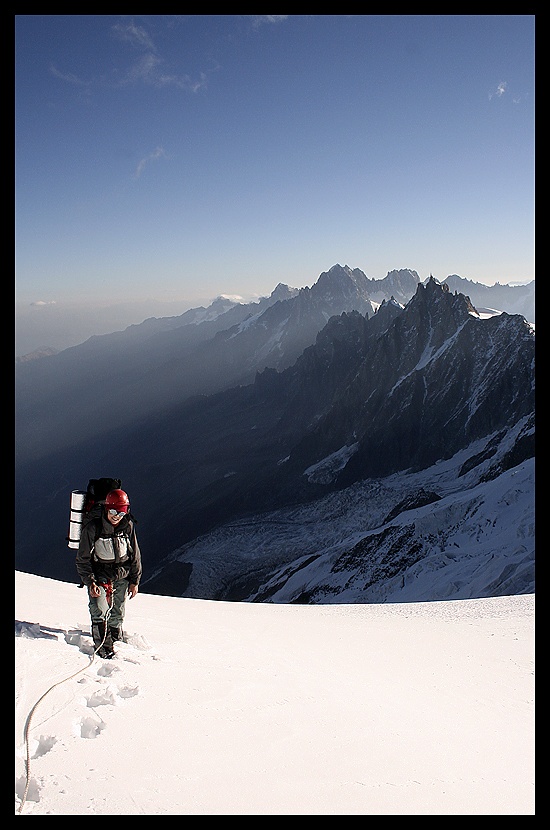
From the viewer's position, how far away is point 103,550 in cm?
676

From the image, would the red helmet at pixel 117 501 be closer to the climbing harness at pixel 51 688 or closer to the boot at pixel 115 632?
the climbing harness at pixel 51 688

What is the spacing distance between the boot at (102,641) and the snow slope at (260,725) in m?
0.17

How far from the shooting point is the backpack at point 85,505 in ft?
22.5

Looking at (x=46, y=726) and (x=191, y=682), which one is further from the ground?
(x=46, y=726)

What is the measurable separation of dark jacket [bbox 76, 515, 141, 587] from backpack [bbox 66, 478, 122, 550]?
166 millimetres

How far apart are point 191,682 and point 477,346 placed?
450 feet

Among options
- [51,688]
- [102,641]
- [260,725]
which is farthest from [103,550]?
[260,725]

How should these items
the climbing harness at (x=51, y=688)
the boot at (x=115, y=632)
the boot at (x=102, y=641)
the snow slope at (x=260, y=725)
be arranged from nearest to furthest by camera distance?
the climbing harness at (x=51, y=688) → the snow slope at (x=260, y=725) → the boot at (x=102, y=641) → the boot at (x=115, y=632)

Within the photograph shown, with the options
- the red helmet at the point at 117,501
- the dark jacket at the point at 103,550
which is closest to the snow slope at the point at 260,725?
the dark jacket at the point at 103,550

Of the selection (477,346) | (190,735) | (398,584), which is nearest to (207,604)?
(190,735)

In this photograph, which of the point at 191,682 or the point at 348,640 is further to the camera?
the point at 348,640

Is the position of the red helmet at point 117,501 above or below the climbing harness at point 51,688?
above

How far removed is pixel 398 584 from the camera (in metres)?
45.1
